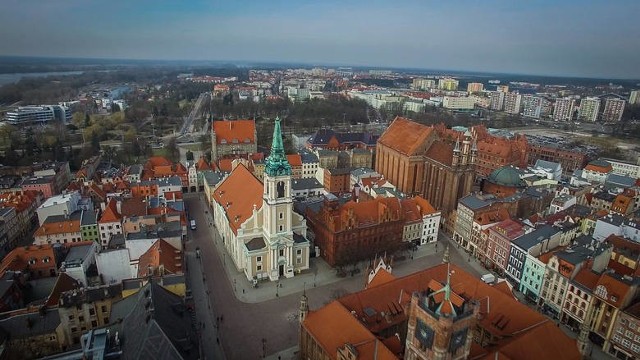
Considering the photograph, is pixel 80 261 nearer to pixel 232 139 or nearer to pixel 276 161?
pixel 276 161

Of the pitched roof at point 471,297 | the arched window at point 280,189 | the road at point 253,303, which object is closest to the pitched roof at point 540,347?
the pitched roof at point 471,297

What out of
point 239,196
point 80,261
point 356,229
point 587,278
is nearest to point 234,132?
point 239,196

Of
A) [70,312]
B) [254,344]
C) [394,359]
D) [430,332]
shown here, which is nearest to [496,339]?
[394,359]

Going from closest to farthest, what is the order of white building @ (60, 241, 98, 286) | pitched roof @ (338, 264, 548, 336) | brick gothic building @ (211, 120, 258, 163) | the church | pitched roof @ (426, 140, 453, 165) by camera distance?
pitched roof @ (338, 264, 548, 336) → white building @ (60, 241, 98, 286) → the church → pitched roof @ (426, 140, 453, 165) → brick gothic building @ (211, 120, 258, 163)

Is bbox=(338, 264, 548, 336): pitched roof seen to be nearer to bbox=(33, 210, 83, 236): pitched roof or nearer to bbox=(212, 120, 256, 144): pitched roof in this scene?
bbox=(33, 210, 83, 236): pitched roof

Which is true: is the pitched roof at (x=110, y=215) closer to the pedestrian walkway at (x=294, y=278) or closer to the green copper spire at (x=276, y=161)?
the pedestrian walkway at (x=294, y=278)

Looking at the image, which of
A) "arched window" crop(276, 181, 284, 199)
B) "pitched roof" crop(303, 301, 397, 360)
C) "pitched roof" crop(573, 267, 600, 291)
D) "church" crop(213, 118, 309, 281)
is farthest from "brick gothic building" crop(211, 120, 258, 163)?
"pitched roof" crop(573, 267, 600, 291)

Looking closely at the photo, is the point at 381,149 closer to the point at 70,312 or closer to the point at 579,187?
the point at 579,187
